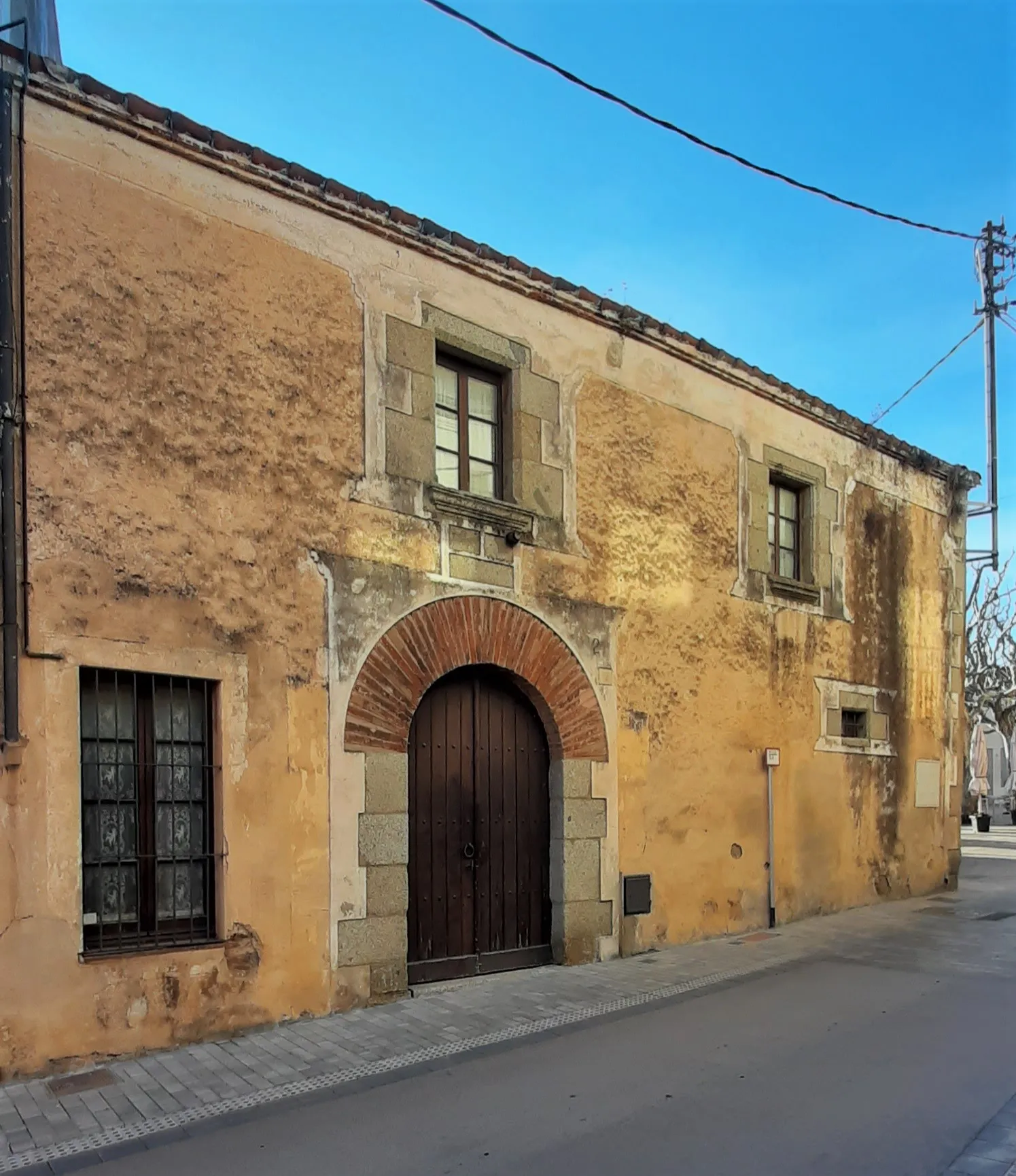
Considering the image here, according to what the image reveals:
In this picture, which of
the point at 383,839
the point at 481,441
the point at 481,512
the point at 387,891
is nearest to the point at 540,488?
the point at 481,441

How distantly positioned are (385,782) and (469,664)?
115cm

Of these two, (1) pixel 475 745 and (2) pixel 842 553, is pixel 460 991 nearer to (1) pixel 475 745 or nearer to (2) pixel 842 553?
(1) pixel 475 745

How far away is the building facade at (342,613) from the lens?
586 centimetres

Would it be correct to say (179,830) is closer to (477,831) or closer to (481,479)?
(477,831)

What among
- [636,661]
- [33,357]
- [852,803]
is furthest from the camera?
[852,803]

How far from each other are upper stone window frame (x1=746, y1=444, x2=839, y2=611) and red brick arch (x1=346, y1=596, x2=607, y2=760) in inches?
113

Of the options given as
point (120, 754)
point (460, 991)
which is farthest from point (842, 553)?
point (120, 754)

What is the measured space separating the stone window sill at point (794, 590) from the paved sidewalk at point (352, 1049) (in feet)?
11.4

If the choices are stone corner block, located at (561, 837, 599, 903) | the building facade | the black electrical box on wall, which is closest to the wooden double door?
the building facade

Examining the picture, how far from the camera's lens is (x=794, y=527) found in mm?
11617

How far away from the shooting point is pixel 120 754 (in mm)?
6062

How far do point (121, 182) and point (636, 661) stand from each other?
5.48m

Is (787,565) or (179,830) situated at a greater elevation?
(787,565)

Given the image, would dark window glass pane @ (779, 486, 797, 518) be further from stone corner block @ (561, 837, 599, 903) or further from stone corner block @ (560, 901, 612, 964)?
stone corner block @ (560, 901, 612, 964)
